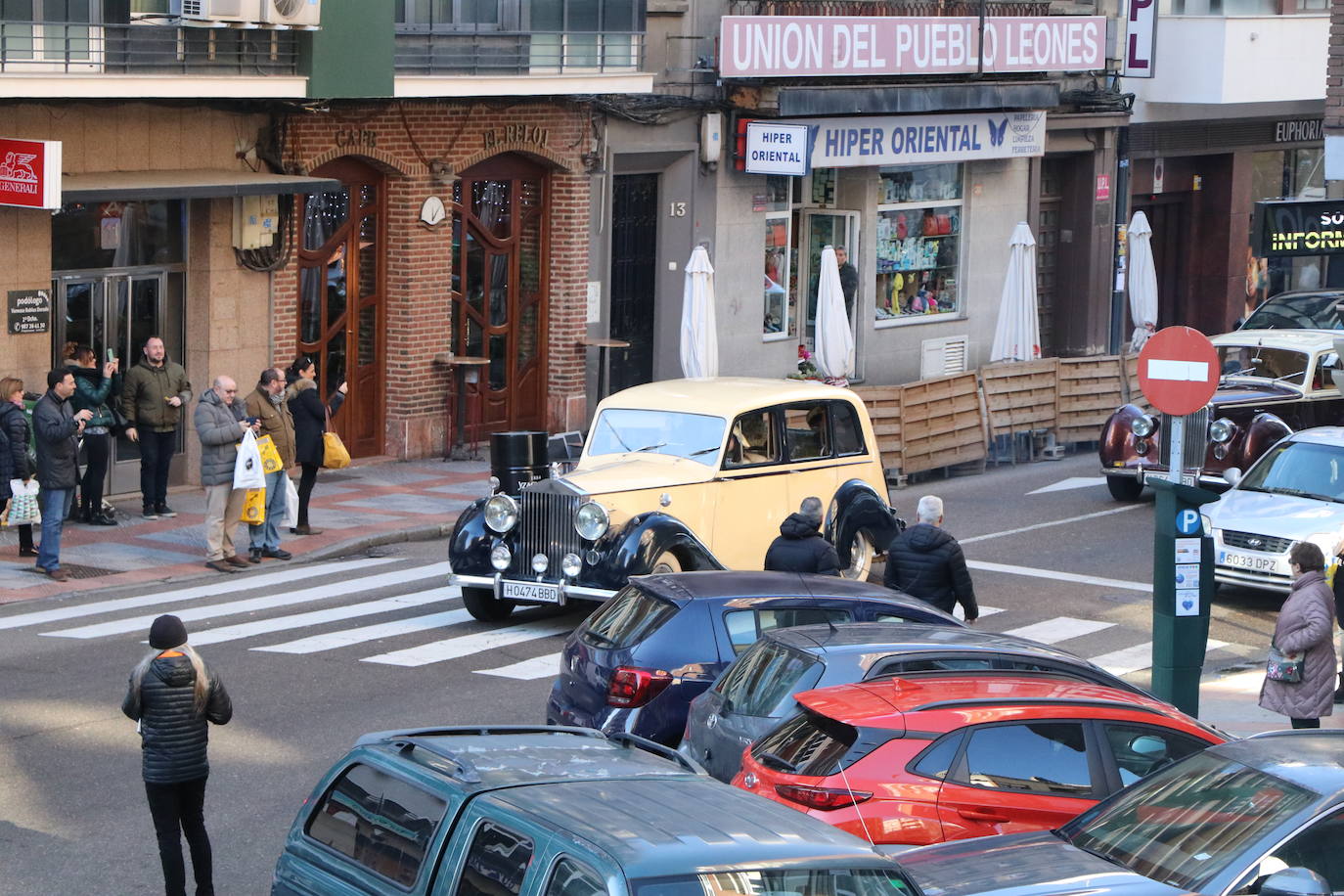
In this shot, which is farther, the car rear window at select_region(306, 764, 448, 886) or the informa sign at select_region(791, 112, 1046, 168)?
the informa sign at select_region(791, 112, 1046, 168)

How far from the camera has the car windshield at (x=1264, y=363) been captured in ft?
77.0

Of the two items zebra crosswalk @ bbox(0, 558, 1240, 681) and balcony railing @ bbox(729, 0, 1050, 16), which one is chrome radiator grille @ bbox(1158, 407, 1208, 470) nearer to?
zebra crosswalk @ bbox(0, 558, 1240, 681)

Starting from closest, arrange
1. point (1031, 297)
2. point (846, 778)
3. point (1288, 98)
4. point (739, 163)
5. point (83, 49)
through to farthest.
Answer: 1. point (846, 778)
2. point (83, 49)
3. point (739, 163)
4. point (1031, 297)
5. point (1288, 98)

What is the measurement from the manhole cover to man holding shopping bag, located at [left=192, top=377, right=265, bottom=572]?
37.3 inches

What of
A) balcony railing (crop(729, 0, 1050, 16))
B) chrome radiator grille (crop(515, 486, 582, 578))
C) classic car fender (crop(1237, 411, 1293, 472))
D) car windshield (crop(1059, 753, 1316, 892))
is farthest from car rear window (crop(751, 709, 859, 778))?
balcony railing (crop(729, 0, 1050, 16))

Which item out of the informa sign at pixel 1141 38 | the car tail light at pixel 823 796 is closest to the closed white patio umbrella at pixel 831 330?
the informa sign at pixel 1141 38

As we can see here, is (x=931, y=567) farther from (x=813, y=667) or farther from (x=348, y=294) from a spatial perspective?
(x=348, y=294)

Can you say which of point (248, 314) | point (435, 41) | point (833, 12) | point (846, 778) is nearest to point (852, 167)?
point (833, 12)

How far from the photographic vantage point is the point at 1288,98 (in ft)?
114

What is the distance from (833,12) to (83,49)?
12554mm

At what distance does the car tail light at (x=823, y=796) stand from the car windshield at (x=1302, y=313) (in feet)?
62.0

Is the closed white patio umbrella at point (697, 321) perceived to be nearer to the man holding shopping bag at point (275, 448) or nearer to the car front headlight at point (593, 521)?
the man holding shopping bag at point (275, 448)

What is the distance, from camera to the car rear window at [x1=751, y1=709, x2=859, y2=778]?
344 inches

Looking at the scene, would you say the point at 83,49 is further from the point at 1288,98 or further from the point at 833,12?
the point at 1288,98
